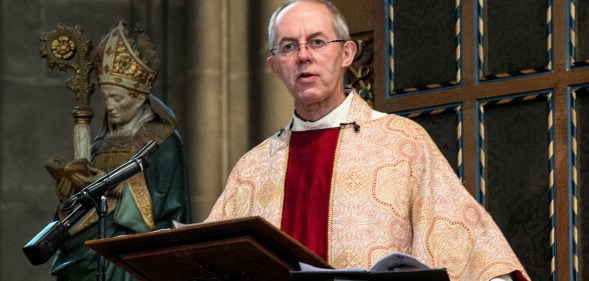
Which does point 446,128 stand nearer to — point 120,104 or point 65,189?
point 120,104

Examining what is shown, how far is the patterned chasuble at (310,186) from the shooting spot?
4.32 metres

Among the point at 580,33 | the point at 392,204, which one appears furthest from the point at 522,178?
the point at 392,204

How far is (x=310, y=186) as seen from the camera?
444 cm

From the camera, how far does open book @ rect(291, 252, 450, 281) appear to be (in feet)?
11.3

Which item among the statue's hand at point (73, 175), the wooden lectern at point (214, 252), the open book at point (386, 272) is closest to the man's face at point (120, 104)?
the statue's hand at point (73, 175)

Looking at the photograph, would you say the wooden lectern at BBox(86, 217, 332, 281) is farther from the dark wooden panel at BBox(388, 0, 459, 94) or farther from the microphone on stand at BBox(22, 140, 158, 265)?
the dark wooden panel at BBox(388, 0, 459, 94)

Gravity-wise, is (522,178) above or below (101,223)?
above

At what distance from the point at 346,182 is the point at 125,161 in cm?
235

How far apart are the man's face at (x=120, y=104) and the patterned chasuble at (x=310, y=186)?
218 centimetres

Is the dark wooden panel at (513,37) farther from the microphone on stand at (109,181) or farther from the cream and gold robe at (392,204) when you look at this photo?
the microphone on stand at (109,181)

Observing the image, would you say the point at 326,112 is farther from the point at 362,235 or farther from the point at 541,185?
the point at 541,185

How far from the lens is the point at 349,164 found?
14.5 ft

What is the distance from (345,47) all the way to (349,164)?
358 mm

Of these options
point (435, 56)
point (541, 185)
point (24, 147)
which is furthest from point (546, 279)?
point (24, 147)
